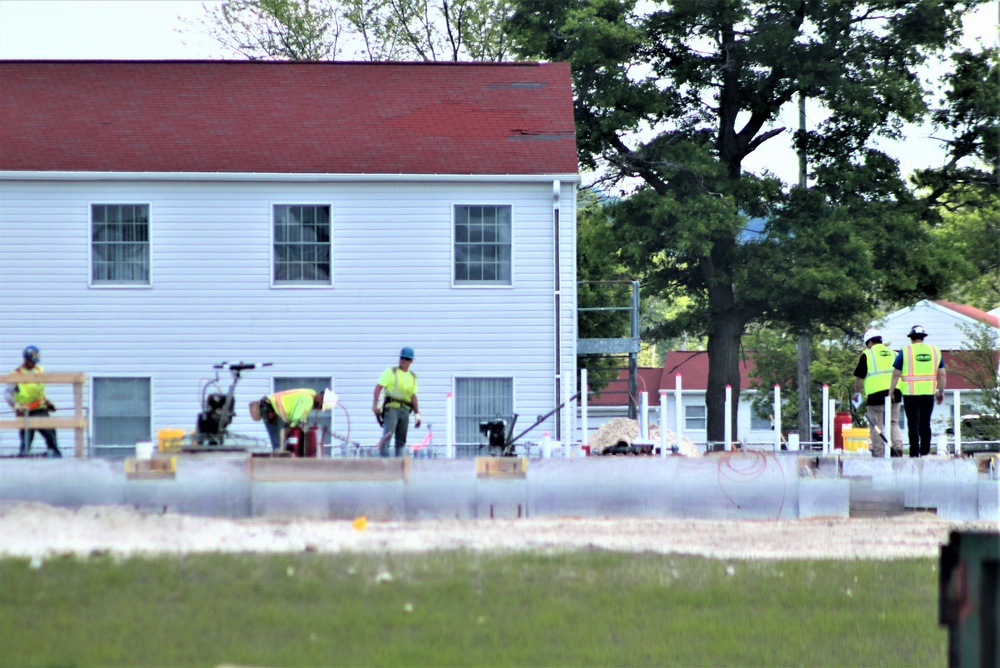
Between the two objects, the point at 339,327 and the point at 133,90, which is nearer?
the point at 339,327

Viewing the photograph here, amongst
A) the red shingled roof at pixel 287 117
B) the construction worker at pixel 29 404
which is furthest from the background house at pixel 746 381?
the construction worker at pixel 29 404

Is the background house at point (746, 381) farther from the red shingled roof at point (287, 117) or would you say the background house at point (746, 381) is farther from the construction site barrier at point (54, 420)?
the construction site barrier at point (54, 420)

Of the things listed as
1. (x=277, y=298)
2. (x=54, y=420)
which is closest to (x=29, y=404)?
(x=54, y=420)

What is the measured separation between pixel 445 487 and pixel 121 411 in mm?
9387

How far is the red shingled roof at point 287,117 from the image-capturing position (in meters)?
23.9

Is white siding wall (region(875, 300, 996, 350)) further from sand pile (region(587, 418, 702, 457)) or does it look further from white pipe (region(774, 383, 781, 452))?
white pipe (region(774, 383, 781, 452))

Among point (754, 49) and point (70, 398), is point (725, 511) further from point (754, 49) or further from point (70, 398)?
point (754, 49)

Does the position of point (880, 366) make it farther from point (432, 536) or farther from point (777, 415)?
point (432, 536)

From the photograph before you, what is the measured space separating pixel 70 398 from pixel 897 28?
21.6 metres

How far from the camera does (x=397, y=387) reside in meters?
18.0

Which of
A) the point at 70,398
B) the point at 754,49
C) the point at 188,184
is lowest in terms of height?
the point at 70,398

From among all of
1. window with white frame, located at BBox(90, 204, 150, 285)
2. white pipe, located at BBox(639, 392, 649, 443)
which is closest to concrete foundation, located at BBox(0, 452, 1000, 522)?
white pipe, located at BBox(639, 392, 649, 443)

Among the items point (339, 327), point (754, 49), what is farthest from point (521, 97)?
point (754, 49)

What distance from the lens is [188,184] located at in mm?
23750
